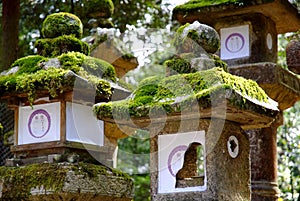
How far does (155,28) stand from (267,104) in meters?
8.10

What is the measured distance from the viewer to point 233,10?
10219 millimetres

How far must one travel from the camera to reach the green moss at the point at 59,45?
8961 millimetres

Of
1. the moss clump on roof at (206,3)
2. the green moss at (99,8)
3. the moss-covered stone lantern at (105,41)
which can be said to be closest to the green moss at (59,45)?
the moss-covered stone lantern at (105,41)

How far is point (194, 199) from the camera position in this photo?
632cm

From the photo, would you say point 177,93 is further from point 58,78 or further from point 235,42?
point 235,42

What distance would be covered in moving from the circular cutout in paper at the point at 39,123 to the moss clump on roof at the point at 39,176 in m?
0.48

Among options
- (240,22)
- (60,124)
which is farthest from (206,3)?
(60,124)

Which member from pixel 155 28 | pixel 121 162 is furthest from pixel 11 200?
pixel 121 162

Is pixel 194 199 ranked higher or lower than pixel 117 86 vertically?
lower

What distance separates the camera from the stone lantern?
9891mm

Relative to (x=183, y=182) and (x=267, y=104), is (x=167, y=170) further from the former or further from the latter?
(x=267, y=104)

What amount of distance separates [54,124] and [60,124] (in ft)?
0.29

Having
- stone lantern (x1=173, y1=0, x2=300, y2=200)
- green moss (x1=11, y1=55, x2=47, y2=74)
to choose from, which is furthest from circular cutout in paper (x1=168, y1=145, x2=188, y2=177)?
stone lantern (x1=173, y1=0, x2=300, y2=200)

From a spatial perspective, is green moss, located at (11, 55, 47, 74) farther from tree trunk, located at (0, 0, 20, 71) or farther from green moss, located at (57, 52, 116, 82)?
tree trunk, located at (0, 0, 20, 71)
